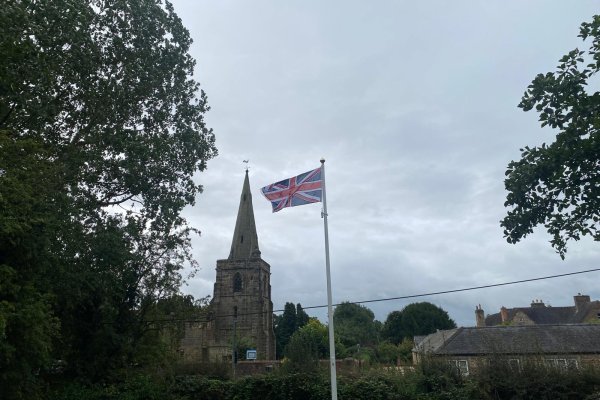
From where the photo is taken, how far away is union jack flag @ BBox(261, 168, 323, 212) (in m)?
17.4

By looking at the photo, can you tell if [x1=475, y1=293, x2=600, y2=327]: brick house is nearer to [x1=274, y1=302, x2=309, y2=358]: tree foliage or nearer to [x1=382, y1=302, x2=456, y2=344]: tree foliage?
[x1=382, y1=302, x2=456, y2=344]: tree foliage

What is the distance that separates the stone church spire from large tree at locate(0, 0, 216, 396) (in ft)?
175

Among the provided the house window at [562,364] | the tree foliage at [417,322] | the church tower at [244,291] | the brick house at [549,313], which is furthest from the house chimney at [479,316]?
the house window at [562,364]

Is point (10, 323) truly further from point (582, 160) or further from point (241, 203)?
point (241, 203)

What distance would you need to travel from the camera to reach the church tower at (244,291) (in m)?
74.4

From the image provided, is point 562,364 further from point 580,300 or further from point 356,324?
point 356,324

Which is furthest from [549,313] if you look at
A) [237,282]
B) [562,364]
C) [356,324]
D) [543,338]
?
[562,364]

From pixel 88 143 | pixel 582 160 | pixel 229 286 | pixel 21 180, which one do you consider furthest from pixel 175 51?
pixel 229 286

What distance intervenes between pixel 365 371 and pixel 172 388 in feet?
31.8

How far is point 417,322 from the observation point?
88.1 metres

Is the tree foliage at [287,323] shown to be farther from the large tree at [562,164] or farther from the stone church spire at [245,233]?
the large tree at [562,164]

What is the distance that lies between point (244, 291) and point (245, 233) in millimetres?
8937

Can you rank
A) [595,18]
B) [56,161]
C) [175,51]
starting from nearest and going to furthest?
[595,18]
[56,161]
[175,51]

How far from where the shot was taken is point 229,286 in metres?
77.2
